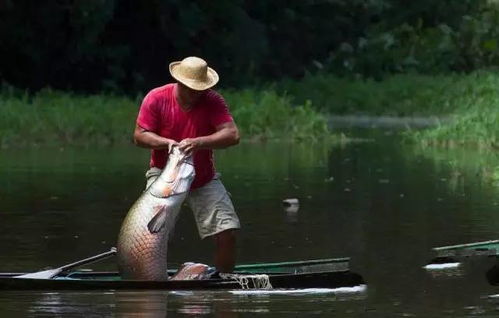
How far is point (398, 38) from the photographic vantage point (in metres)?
64.1

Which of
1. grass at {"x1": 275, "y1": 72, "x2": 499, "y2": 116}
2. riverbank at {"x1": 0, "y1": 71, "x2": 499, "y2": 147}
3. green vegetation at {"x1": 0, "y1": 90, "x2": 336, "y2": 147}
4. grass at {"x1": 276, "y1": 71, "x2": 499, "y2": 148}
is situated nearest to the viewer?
riverbank at {"x1": 0, "y1": 71, "x2": 499, "y2": 147}

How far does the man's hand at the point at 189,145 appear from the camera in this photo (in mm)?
11469

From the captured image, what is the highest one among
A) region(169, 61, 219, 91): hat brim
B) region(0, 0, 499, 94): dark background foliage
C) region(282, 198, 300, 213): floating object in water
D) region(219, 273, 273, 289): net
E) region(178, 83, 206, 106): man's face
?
region(0, 0, 499, 94): dark background foliage

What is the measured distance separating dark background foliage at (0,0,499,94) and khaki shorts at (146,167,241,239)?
99.6ft

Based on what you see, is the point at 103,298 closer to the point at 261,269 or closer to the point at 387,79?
the point at 261,269

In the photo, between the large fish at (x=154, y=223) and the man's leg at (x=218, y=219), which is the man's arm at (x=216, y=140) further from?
the man's leg at (x=218, y=219)

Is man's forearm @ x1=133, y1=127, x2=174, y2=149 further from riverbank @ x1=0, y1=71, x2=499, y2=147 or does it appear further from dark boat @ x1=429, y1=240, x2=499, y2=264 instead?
riverbank @ x1=0, y1=71, x2=499, y2=147

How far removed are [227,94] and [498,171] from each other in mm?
17896

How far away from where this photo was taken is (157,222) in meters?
11.6

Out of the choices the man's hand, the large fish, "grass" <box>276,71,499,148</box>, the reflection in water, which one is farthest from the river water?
"grass" <box>276,71,499,148</box>

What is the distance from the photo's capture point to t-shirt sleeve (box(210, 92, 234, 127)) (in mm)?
11766

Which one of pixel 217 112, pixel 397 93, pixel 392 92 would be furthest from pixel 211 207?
pixel 392 92

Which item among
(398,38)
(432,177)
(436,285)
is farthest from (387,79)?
(436,285)

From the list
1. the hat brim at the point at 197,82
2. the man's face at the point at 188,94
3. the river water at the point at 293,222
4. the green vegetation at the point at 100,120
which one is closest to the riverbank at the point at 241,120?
the green vegetation at the point at 100,120
